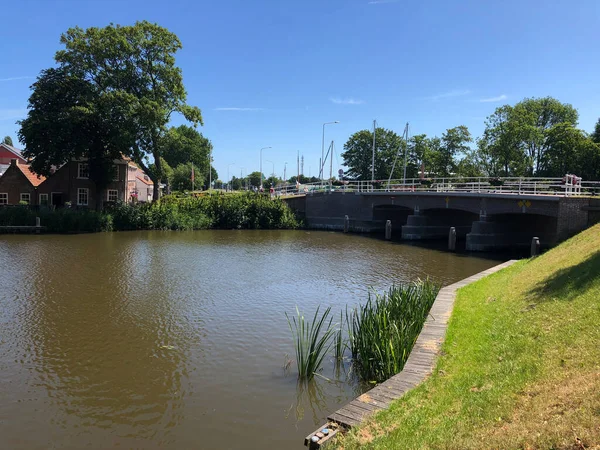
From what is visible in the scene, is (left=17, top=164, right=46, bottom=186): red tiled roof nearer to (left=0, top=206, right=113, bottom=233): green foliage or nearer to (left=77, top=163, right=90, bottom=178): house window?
(left=77, top=163, right=90, bottom=178): house window

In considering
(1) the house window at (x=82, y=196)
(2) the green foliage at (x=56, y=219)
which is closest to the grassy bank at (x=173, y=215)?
(2) the green foliage at (x=56, y=219)

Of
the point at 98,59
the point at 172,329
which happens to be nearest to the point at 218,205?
the point at 98,59

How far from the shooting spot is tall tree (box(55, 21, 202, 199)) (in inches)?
1551

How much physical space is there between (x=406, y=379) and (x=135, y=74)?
43.1 metres

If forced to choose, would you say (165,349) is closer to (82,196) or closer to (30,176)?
(82,196)

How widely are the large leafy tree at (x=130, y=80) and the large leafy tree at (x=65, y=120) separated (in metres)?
0.13

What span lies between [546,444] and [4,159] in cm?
8519

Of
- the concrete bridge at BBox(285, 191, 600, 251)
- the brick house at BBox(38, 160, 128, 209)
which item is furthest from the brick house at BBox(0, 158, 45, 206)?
A: the concrete bridge at BBox(285, 191, 600, 251)

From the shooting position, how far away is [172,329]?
12.4m

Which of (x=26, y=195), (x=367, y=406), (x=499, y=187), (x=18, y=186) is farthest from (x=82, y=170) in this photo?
(x=367, y=406)

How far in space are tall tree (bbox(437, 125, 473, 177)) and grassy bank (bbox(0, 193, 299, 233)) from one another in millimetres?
33288

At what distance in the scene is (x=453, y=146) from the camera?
229 ft

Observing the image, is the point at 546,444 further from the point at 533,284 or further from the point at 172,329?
the point at 172,329

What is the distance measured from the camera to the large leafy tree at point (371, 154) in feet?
264
